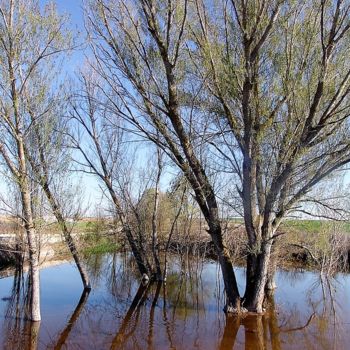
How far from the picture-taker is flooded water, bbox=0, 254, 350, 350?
26.6 feet

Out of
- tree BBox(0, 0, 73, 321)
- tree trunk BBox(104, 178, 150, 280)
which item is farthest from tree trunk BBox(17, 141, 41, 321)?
tree trunk BBox(104, 178, 150, 280)

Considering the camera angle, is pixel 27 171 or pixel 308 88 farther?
pixel 27 171

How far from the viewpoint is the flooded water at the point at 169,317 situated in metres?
8.09

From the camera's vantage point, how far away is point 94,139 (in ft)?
49.2

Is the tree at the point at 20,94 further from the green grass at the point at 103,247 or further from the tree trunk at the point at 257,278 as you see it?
the green grass at the point at 103,247

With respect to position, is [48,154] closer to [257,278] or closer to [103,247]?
[257,278]

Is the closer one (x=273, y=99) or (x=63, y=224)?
(x=273, y=99)

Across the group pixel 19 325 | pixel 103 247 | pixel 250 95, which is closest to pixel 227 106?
pixel 250 95

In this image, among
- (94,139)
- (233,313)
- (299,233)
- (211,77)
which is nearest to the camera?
(211,77)

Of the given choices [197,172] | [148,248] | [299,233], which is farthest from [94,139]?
[299,233]

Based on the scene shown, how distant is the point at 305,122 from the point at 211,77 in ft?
7.40

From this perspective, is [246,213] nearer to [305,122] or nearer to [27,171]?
[305,122]

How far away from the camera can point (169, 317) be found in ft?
32.8

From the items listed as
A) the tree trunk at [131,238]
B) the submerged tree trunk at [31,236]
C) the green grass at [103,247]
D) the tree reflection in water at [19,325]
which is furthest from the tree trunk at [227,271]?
the green grass at [103,247]
